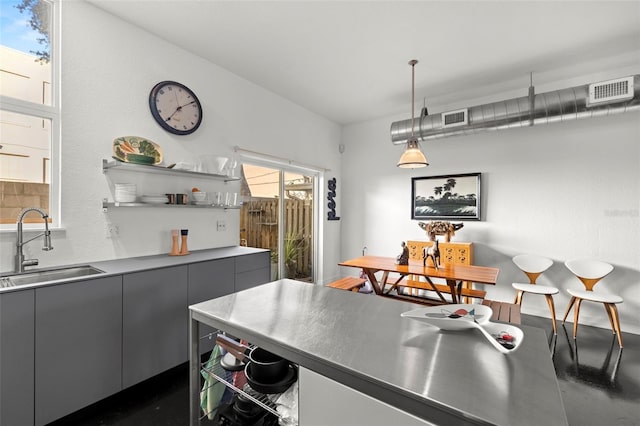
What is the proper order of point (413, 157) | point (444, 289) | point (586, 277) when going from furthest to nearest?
point (444, 289) → point (586, 277) → point (413, 157)

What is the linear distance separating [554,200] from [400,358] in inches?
155

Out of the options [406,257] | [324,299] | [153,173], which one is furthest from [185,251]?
[406,257]

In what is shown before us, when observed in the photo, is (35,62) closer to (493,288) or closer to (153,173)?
(153,173)

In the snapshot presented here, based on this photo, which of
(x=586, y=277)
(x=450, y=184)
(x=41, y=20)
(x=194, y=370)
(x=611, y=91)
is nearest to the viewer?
(x=194, y=370)

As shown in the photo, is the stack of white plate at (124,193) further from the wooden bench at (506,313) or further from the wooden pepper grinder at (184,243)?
the wooden bench at (506,313)

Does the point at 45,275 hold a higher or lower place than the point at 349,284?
higher

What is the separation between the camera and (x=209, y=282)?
8.43 feet

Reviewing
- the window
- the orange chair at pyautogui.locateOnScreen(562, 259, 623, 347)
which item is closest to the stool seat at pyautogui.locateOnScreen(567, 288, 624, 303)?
the orange chair at pyautogui.locateOnScreen(562, 259, 623, 347)

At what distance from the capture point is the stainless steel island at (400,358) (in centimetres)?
76

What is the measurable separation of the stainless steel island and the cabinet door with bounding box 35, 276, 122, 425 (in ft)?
2.85

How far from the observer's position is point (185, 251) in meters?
2.87

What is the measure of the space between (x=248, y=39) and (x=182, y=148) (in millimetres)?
1295

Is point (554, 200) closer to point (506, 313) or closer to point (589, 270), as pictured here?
point (589, 270)

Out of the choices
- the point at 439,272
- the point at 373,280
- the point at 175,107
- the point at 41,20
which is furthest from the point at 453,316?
the point at 41,20
